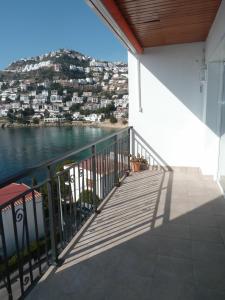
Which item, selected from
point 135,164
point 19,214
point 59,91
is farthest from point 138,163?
point 59,91

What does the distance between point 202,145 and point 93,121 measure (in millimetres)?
18913

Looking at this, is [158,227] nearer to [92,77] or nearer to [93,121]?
[93,121]

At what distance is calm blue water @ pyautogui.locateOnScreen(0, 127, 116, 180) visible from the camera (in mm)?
25812

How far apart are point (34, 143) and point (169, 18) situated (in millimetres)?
29544

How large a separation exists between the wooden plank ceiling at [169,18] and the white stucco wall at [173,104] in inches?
16.8

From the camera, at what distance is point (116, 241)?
2570mm

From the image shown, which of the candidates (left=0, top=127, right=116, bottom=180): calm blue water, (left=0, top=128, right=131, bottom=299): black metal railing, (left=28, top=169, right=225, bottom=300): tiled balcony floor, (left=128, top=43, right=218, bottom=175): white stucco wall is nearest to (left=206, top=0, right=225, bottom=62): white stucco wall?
(left=128, top=43, right=218, bottom=175): white stucco wall

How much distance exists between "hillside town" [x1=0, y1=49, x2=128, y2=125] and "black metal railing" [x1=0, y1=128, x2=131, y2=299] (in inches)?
599

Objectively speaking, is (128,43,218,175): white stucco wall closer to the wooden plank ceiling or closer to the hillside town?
the wooden plank ceiling

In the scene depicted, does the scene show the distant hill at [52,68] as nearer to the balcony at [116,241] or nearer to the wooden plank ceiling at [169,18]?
the wooden plank ceiling at [169,18]

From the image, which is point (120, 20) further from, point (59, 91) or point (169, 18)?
point (59, 91)

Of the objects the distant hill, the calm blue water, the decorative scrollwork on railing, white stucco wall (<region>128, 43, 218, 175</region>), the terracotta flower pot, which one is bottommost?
the calm blue water

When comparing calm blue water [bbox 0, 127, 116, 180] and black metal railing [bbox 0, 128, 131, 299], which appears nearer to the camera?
black metal railing [bbox 0, 128, 131, 299]

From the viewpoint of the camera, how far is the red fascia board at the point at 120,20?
261 cm
